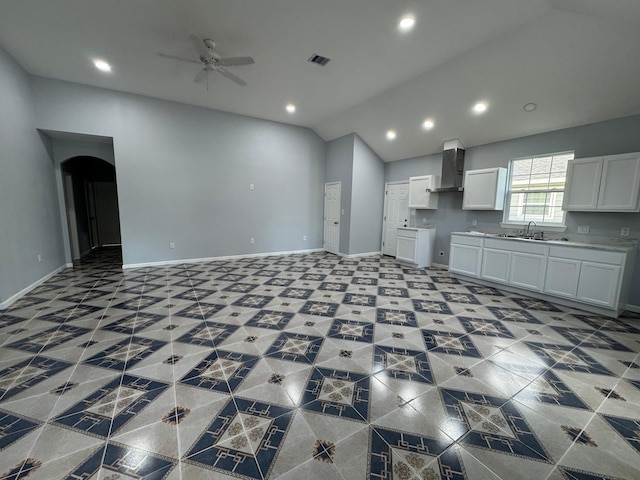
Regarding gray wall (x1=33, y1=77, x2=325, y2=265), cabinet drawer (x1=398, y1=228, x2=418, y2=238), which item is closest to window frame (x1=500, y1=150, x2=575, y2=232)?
cabinet drawer (x1=398, y1=228, x2=418, y2=238)

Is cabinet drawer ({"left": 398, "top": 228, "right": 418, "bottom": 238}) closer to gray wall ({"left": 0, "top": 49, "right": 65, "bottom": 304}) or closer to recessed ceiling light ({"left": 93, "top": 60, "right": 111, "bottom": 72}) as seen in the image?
recessed ceiling light ({"left": 93, "top": 60, "right": 111, "bottom": 72})

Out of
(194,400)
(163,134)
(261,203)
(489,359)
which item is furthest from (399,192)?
(194,400)

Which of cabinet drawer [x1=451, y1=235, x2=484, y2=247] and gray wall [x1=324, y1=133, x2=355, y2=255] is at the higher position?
gray wall [x1=324, y1=133, x2=355, y2=255]

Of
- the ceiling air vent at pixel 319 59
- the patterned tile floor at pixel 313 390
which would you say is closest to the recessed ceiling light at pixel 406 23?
the ceiling air vent at pixel 319 59

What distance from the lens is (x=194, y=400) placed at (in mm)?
1789

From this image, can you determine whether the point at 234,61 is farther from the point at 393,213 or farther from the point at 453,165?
the point at 393,213

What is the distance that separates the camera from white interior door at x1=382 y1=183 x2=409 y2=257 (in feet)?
22.0

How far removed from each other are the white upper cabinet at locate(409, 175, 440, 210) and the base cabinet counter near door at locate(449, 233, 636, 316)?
1284 mm

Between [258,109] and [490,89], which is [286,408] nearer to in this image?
[490,89]

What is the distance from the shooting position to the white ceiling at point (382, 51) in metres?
2.87

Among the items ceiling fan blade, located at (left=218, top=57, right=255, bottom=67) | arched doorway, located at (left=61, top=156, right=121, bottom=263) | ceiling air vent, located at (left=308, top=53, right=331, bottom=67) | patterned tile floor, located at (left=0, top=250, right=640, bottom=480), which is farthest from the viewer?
arched doorway, located at (left=61, top=156, right=121, bottom=263)

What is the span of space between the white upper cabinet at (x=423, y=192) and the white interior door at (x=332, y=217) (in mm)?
1926

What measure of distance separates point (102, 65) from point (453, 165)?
6.50 meters

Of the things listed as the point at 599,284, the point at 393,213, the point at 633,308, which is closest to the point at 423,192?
the point at 393,213
